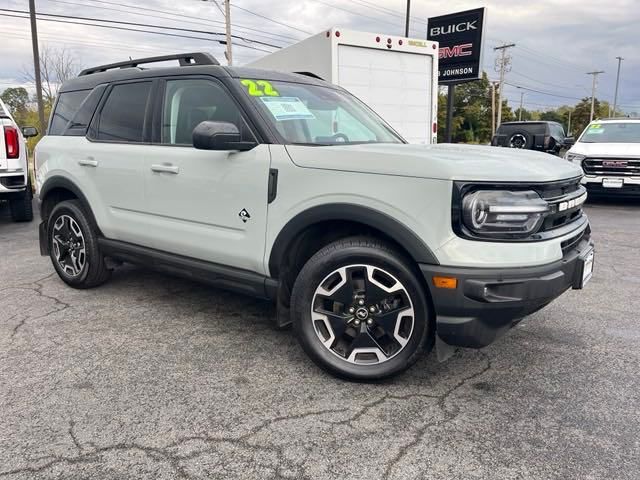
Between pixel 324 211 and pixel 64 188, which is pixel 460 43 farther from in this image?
pixel 324 211

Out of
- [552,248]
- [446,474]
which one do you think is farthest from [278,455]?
[552,248]

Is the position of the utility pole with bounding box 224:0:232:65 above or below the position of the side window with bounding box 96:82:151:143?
above

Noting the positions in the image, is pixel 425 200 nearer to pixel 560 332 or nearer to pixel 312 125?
pixel 312 125

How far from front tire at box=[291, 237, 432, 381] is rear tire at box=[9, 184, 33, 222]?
6.83 m

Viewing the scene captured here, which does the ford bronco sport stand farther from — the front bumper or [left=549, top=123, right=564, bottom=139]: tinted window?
[left=549, top=123, right=564, bottom=139]: tinted window

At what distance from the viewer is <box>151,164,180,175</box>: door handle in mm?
3672

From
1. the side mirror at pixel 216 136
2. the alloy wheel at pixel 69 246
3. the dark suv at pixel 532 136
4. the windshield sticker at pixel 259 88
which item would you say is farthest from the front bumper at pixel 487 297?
the dark suv at pixel 532 136

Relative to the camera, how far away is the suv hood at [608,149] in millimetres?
9477

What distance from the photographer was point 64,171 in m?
4.61

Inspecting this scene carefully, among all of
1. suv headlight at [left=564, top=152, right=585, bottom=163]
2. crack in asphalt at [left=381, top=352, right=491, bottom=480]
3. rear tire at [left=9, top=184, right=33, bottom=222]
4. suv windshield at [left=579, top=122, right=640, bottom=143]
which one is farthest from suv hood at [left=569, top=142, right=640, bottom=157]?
rear tire at [left=9, top=184, right=33, bottom=222]

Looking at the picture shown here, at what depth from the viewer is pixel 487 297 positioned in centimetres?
255

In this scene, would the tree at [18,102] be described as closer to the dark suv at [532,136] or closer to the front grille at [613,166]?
the dark suv at [532,136]

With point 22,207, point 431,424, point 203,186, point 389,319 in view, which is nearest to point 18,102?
point 22,207

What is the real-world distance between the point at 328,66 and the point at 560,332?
18.3ft
